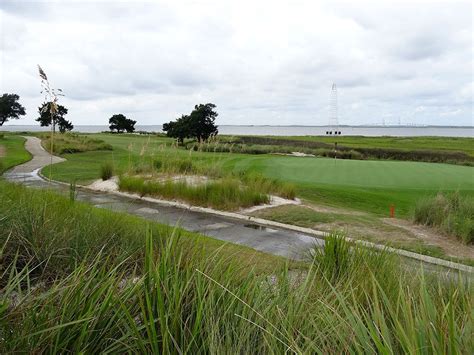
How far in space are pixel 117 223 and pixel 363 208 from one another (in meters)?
11.5

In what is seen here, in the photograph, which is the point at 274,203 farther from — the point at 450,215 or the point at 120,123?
the point at 120,123

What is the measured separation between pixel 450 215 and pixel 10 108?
8110cm

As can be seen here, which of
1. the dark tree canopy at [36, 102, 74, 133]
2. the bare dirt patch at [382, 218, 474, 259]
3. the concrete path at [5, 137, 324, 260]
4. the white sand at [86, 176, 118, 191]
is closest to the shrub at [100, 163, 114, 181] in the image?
the white sand at [86, 176, 118, 191]

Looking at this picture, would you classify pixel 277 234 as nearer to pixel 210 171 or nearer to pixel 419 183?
pixel 210 171

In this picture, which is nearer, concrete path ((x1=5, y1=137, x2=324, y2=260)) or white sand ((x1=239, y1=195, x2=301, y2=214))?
concrete path ((x1=5, y1=137, x2=324, y2=260))

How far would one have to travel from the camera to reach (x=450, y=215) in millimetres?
9977

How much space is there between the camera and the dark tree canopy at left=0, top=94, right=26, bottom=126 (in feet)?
246

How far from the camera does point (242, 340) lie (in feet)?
7.36

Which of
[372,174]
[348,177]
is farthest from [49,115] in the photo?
[372,174]

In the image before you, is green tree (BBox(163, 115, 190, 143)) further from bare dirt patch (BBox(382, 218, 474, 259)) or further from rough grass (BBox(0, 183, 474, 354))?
rough grass (BBox(0, 183, 474, 354))

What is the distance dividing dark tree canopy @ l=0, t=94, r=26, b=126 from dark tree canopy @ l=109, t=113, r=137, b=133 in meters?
15.8

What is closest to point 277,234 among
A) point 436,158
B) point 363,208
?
point 363,208

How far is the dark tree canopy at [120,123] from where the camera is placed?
84875mm

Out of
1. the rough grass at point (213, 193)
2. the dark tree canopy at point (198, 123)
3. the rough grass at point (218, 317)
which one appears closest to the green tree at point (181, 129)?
the dark tree canopy at point (198, 123)
